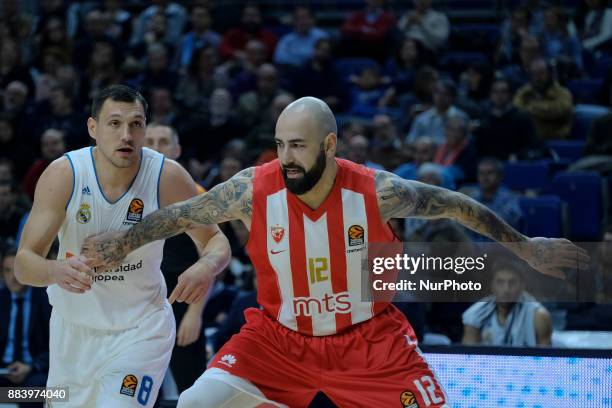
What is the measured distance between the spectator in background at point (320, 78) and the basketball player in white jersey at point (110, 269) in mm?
7692

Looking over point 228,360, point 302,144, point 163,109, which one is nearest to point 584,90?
point 163,109

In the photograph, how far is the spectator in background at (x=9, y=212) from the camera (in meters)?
11.3

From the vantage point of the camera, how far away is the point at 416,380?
525 centimetres

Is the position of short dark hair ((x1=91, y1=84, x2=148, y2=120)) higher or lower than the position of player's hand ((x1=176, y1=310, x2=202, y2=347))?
higher

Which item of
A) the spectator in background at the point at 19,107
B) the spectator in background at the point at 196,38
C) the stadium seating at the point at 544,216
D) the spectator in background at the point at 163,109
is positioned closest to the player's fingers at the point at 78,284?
the stadium seating at the point at 544,216

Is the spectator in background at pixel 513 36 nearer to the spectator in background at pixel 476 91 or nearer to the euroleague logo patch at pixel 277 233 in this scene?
the spectator in background at pixel 476 91

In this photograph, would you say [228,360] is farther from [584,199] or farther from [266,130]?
[266,130]

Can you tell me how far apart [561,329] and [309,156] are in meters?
4.28

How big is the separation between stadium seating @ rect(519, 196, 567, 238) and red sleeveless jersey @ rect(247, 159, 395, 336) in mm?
5099

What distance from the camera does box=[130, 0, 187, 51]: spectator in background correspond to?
1504cm

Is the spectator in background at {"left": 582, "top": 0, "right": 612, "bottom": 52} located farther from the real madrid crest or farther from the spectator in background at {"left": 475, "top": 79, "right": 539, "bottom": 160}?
the real madrid crest

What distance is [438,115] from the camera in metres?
12.1

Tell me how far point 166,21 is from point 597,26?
20.0 ft

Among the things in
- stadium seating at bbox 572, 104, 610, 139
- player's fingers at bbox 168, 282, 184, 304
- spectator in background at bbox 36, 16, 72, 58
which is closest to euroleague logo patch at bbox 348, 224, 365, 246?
player's fingers at bbox 168, 282, 184, 304
